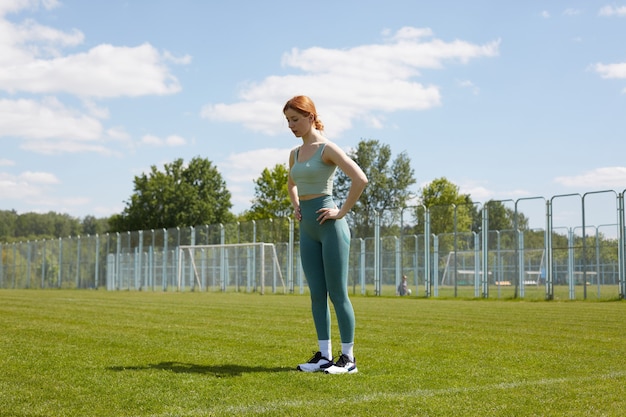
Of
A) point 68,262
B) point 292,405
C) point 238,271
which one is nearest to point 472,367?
point 292,405

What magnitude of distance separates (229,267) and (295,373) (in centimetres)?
3477

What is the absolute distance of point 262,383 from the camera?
205 inches

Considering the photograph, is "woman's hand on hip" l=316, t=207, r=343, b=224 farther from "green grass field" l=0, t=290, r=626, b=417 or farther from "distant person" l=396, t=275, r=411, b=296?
"distant person" l=396, t=275, r=411, b=296

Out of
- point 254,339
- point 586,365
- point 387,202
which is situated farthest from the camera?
point 387,202

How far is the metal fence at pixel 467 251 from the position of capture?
26.2m

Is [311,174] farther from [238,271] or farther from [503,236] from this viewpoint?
[238,271]

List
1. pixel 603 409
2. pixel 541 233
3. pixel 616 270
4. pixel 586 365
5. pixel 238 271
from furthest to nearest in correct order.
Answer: pixel 238 271 → pixel 541 233 → pixel 616 270 → pixel 586 365 → pixel 603 409

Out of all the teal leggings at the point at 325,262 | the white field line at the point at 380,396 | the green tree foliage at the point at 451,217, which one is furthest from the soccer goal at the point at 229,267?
the white field line at the point at 380,396

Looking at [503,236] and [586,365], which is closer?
[586,365]

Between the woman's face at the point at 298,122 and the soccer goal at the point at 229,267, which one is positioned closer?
the woman's face at the point at 298,122

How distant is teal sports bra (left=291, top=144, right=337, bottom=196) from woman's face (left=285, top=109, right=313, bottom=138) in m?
0.19

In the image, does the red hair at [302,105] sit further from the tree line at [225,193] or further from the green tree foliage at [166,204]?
the green tree foliage at [166,204]

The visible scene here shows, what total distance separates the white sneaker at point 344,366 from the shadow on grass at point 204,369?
363 millimetres

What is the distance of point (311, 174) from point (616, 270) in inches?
884
